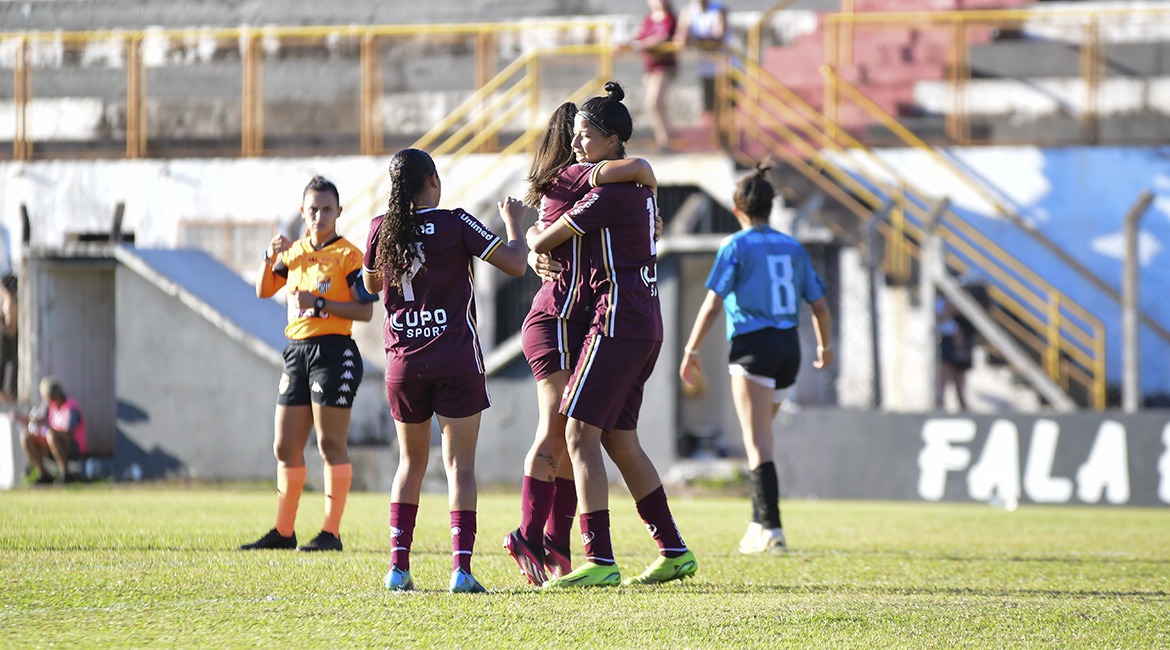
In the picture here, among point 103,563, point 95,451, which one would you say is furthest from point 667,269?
point 103,563

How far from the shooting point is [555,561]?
21.5 ft

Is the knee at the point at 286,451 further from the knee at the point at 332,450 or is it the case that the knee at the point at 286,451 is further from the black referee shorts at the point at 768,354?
the black referee shorts at the point at 768,354

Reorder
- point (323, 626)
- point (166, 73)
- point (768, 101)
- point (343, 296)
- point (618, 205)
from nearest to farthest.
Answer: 1. point (323, 626)
2. point (618, 205)
3. point (343, 296)
4. point (768, 101)
5. point (166, 73)

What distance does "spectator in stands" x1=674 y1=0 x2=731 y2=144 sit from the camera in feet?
60.6

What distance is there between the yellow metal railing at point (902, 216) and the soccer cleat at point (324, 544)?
946 centimetres

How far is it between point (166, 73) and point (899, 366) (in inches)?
434

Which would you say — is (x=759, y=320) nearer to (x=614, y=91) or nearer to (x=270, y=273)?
(x=614, y=91)

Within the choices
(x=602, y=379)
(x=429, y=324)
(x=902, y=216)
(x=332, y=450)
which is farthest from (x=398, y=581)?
(x=902, y=216)

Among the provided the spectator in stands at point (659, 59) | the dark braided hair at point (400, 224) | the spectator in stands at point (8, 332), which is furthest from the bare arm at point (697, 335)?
the spectator in stands at point (8, 332)

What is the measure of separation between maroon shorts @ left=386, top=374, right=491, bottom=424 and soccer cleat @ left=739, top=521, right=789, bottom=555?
2535mm

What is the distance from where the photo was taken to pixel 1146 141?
1936 cm

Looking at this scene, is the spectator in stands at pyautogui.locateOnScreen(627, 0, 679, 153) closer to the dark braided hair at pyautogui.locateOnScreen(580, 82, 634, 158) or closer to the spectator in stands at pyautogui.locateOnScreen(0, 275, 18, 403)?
the spectator in stands at pyautogui.locateOnScreen(0, 275, 18, 403)

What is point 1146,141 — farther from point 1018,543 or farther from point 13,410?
point 13,410

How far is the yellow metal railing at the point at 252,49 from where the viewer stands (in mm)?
21109
